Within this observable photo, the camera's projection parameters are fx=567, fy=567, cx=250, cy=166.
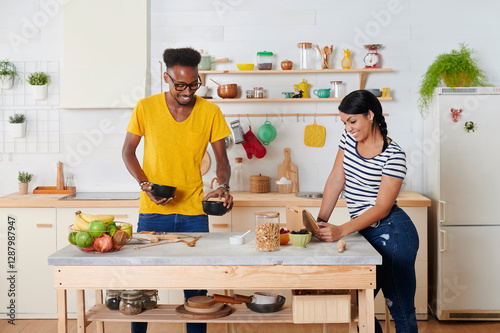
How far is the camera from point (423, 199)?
3.93 metres

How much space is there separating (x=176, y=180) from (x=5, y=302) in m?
2.05

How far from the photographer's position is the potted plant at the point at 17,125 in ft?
14.7

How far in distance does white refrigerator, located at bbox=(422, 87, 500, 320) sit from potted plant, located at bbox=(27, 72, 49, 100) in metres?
2.98

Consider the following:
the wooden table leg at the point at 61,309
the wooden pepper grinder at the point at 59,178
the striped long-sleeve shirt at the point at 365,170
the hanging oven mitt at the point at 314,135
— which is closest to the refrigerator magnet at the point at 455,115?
the hanging oven mitt at the point at 314,135

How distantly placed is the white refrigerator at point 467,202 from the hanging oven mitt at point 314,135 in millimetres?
878

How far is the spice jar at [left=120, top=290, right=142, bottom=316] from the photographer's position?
254cm

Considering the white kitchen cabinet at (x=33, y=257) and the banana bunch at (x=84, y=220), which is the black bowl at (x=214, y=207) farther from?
the white kitchen cabinet at (x=33, y=257)

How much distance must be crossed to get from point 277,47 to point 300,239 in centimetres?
249

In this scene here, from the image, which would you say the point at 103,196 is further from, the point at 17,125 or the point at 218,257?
the point at 218,257

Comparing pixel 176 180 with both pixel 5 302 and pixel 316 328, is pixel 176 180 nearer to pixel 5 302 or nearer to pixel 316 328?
pixel 316 328

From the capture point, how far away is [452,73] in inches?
161

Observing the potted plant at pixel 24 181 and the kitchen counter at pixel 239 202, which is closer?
the kitchen counter at pixel 239 202

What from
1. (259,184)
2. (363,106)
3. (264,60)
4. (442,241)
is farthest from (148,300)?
(264,60)

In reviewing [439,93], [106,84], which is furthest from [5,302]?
[439,93]
